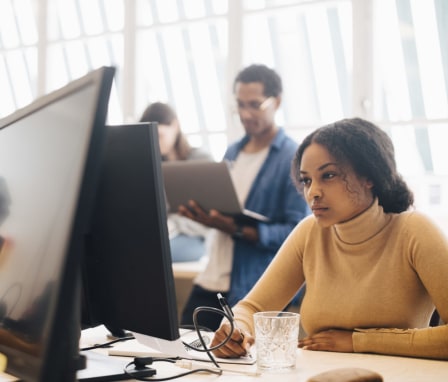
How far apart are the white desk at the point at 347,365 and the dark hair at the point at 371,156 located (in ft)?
1.55

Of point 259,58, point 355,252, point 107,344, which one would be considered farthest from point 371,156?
point 259,58

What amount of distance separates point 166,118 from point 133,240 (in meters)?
2.15

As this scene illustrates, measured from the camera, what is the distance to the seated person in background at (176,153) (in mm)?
3162

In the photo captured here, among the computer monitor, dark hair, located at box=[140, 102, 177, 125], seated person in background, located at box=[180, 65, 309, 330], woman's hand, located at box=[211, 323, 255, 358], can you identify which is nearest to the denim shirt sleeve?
seated person in background, located at box=[180, 65, 309, 330]

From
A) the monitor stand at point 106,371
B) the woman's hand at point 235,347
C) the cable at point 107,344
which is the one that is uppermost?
the monitor stand at point 106,371

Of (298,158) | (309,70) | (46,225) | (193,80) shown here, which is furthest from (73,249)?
(193,80)

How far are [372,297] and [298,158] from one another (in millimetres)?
428

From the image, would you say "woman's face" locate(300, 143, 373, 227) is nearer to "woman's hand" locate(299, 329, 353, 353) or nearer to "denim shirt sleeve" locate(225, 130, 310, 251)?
"woman's hand" locate(299, 329, 353, 353)

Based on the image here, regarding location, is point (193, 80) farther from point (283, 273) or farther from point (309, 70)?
point (283, 273)

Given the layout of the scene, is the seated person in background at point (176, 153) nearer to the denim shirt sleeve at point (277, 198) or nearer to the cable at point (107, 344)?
the denim shirt sleeve at point (277, 198)

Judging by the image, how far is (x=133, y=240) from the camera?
107 centimetres

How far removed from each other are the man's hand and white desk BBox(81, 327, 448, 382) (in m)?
1.06

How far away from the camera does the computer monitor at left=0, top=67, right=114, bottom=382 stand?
0.74m

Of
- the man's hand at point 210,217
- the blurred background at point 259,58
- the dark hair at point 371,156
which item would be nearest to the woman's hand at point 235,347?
the dark hair at point 371,156
